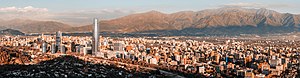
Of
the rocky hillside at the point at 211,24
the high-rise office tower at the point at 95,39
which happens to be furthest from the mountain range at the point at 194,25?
the high-rise office tower at the point at 95,39

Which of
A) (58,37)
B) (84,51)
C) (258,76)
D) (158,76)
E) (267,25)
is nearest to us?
(158,76)

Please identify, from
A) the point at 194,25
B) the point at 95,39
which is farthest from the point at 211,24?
the point at 95,39

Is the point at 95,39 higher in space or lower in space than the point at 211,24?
higher

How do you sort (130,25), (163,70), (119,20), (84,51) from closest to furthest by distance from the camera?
(163,70), (84,51), (130,25), (119,20)

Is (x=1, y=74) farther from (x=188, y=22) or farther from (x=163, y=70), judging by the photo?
(x=188, y=22)

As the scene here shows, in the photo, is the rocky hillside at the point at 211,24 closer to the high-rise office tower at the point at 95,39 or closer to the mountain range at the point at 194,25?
the mountain range at the point at 194,25

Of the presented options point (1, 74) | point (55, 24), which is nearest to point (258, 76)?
point (1, 74)

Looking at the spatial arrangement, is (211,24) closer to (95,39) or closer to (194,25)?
(194,25)

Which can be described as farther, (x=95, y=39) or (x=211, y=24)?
(x=211, y=24)

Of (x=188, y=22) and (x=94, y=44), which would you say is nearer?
(x=94, y=44)

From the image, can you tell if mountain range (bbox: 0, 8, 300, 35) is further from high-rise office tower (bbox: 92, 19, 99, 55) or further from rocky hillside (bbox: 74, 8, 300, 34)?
high-rise office tower (bbox: 92, 19, 99, 55)

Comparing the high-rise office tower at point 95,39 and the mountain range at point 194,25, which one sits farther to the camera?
the mountain range at point 194,25
